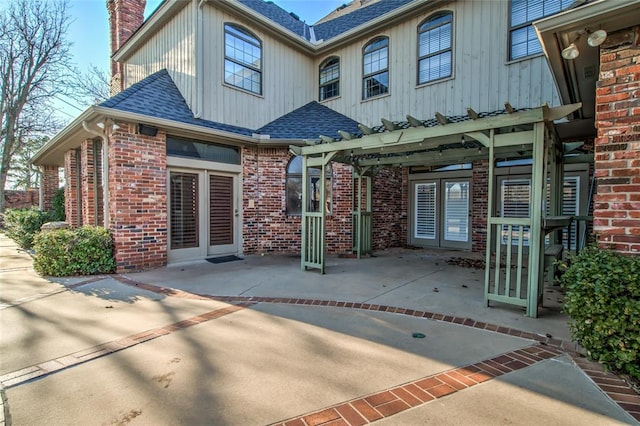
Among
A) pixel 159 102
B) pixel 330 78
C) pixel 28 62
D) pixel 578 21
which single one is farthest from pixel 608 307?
pixel 28 62

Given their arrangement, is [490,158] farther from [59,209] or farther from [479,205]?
[59,209]

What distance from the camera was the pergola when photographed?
12.0 ft

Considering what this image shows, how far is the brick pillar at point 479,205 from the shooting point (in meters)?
8.32

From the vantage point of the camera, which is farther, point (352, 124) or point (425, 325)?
point (352, 124)

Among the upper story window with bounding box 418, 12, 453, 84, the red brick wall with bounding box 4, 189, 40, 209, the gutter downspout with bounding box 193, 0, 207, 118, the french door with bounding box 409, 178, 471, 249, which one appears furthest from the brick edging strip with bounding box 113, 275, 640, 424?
the red brick wall with bounding box 4, 189, 40, 209

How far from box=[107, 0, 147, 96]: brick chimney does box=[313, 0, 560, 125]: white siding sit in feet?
25.6

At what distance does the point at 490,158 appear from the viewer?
157 inches

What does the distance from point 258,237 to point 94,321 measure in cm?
478

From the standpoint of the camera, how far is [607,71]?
2848 millimetres

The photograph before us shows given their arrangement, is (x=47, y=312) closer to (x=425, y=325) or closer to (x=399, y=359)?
(x=399, y=359)

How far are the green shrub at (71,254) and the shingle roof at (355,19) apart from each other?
8.62 m

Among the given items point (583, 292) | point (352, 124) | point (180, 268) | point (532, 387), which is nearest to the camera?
point (532, 387)

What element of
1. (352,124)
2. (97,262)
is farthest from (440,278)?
(97,262)

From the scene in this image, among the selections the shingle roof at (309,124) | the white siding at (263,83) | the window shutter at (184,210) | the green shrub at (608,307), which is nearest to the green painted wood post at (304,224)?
the shingle roof at (309,124)
